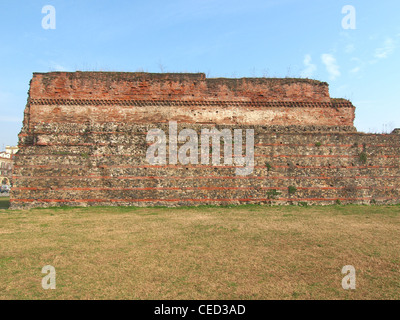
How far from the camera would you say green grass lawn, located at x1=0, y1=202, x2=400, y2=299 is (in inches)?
154

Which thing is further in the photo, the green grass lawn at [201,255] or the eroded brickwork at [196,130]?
the eroded brickwork at [196,130]

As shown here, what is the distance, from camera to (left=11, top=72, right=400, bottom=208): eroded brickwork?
1176cm

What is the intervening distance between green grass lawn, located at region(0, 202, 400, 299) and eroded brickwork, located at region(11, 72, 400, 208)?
86.6 inches

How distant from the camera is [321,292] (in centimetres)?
385

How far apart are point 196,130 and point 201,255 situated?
7730 millimetres

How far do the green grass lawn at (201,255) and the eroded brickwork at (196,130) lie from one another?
7.22 ft

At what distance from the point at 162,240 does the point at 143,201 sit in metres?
5.38

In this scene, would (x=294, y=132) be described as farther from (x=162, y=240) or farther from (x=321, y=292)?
(x=321, y=292)

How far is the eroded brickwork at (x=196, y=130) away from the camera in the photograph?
11.8 m

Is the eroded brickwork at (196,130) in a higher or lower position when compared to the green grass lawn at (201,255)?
higher

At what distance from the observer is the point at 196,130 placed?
12461 millimetres

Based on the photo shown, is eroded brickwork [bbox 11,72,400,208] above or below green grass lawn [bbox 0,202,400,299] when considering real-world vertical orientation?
above

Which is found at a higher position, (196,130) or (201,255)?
(196,130)

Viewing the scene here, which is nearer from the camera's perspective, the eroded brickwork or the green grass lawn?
the green grass lawn
